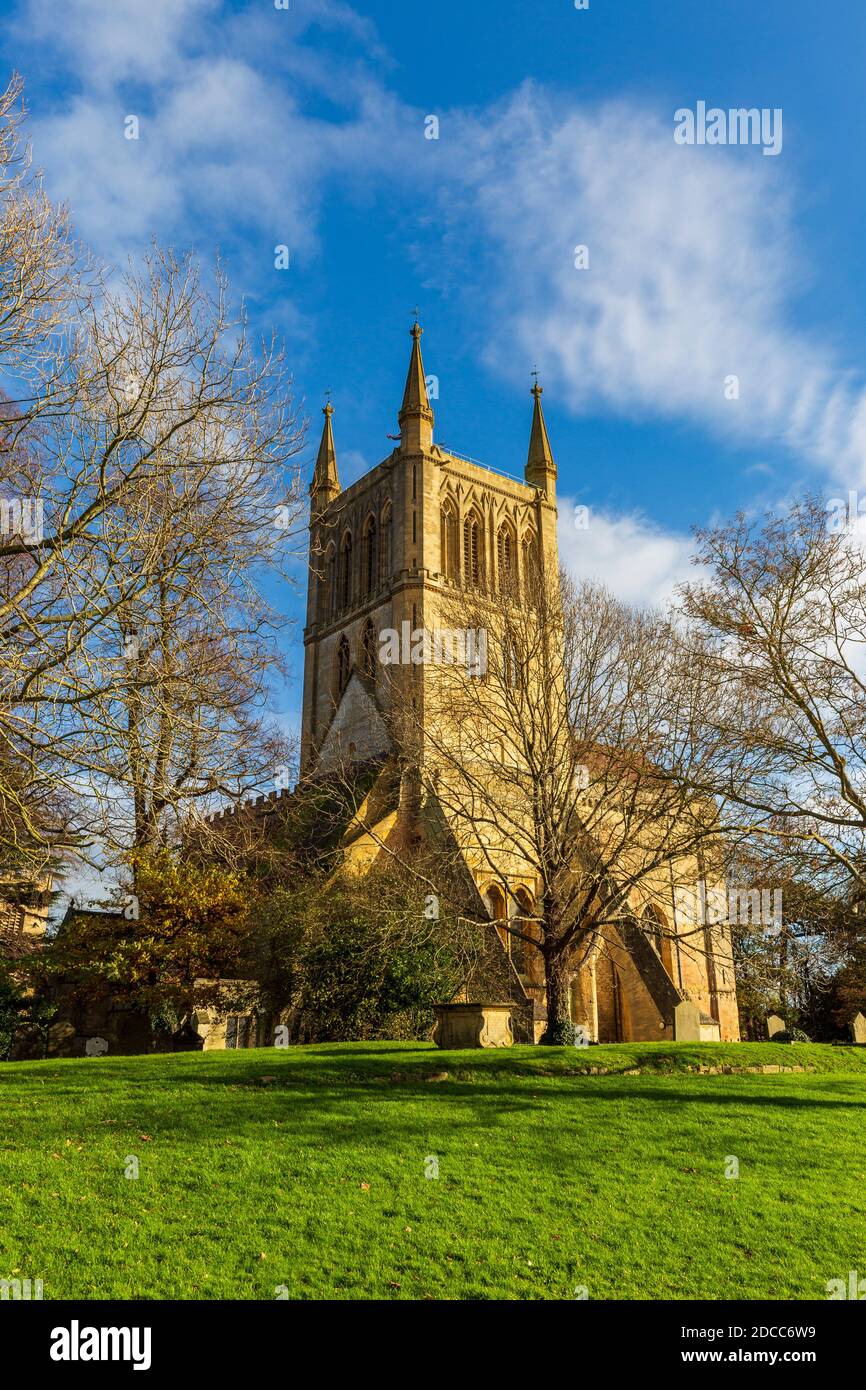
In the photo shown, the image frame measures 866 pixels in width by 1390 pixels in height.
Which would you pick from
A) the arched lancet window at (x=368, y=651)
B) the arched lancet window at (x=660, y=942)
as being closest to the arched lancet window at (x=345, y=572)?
the arched lancet window at (x=368, y=651)

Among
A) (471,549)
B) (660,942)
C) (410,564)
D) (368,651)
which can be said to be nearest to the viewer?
(660,942)

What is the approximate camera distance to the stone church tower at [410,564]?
37.7 metres

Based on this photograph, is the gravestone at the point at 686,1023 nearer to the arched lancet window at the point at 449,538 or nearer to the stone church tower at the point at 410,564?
the stone church tower at the point at 410,564

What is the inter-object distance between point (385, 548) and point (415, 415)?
5.46m

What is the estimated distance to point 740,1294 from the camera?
24.7ft

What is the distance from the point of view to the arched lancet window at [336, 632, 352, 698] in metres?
42.8

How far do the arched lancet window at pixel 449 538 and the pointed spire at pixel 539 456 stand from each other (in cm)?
638

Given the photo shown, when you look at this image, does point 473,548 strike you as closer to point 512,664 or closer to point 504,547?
point 504,547

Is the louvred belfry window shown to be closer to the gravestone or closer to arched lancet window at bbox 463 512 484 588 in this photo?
arched lancet window at bbox 463 512 484 588

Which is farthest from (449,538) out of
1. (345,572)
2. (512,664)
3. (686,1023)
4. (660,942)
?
(686,1023)

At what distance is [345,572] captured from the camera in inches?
1764

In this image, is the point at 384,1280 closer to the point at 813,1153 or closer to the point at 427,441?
the point at 813,1153
